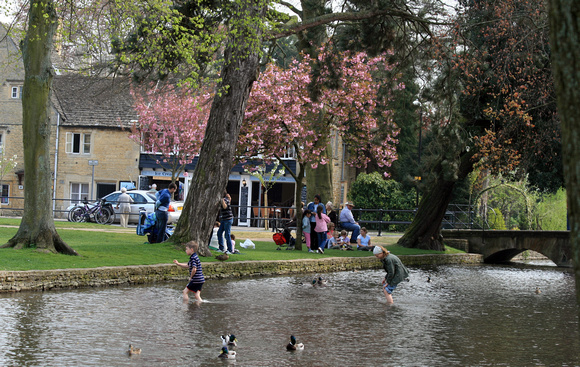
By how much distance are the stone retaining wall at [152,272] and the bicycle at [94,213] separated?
14.1 meters

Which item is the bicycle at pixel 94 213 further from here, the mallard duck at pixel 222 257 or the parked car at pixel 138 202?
the mallard duck at pixel 222 257

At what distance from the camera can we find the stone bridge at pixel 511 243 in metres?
31.6

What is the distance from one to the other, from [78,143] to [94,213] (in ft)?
47.1

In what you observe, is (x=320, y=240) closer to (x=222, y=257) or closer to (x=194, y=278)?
(x=222, y=257)

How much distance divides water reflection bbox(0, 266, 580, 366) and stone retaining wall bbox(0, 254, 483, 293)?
423 mm

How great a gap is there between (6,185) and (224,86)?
30793 millimetres

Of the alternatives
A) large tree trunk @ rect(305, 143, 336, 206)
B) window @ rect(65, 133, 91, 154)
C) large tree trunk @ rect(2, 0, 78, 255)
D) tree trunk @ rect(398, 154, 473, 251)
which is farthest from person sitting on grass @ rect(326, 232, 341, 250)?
window @ rect(65, 133, 91, 154)

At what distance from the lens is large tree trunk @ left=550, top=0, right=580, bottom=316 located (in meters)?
3.79

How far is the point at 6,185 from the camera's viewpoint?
45.6 meters

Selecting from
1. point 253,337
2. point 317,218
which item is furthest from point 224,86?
point 253,337

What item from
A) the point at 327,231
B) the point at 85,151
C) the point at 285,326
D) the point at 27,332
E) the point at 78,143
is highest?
the point at 78,143

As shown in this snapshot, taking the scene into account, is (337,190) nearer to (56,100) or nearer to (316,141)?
(56,100)

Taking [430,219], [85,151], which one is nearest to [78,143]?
[85,151]

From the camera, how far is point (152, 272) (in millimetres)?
15969
